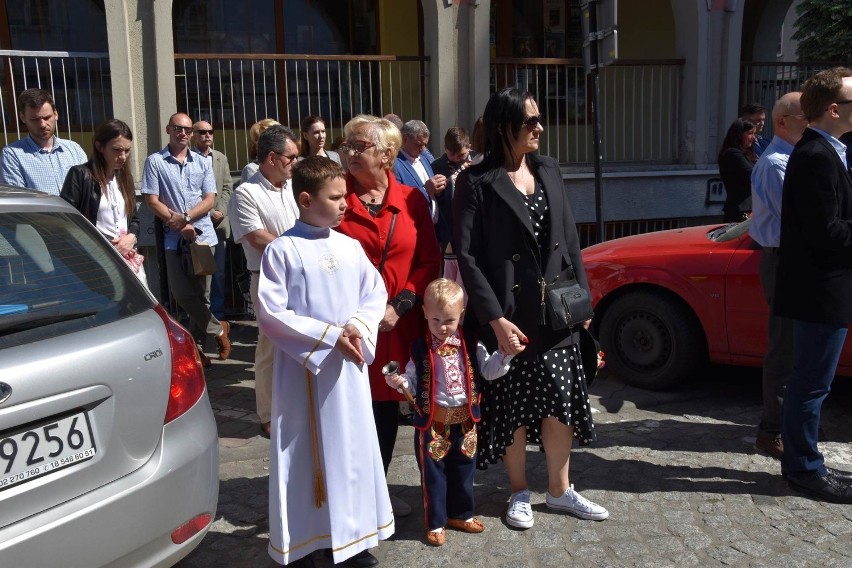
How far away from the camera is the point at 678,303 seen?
5840mm

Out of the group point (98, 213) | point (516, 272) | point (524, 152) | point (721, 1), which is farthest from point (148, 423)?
point (721, 1)

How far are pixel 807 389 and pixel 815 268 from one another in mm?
582

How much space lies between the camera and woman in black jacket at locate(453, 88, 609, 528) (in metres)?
3.61

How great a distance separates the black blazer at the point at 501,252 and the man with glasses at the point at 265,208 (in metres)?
1.54

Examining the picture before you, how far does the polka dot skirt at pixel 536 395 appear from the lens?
12.1ft

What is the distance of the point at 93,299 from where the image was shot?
9.36 ft

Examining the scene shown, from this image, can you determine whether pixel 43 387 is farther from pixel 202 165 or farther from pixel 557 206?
pixel 202 165

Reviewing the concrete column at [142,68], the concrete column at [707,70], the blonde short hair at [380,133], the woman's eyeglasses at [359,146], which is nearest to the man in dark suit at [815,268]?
the blonde short hair at [380,133]

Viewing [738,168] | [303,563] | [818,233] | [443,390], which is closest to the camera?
[303,563]

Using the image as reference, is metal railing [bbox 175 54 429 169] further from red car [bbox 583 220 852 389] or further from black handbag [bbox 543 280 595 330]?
black handbag [bbox 543 280 595 330]

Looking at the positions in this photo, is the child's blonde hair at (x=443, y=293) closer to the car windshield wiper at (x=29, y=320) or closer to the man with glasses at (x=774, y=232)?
the car windshield wiper at (x=29, y=320)

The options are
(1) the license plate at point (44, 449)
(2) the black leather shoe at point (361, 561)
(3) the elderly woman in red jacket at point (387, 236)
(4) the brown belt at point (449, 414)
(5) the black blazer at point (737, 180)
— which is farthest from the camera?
(5) the black blazer at point (737, 180)

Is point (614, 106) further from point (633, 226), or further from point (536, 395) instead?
point (536, 395)

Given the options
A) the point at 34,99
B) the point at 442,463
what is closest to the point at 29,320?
the point at 442,463
